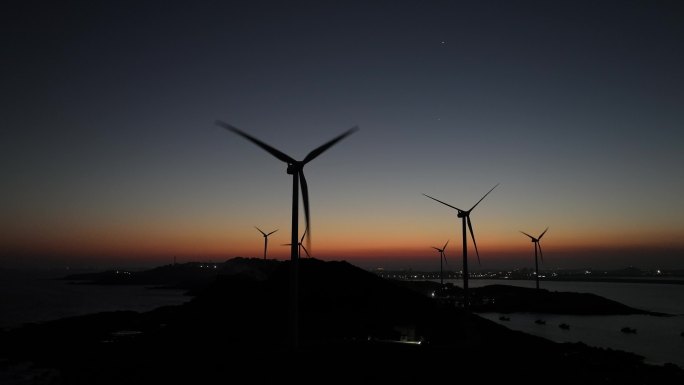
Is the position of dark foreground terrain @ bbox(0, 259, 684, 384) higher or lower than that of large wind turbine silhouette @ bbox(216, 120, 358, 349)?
lower

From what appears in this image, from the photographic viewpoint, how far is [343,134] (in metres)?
35.3

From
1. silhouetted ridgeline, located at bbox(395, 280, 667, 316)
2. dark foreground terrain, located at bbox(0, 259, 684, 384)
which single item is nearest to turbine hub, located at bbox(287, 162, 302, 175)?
dark foreground terrain, located at bbox(0, 259, 684, 384)

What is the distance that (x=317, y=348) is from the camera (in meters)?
44.0

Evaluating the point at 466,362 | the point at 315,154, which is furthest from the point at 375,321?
the point at 315,154

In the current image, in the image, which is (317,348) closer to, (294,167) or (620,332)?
(294,167)

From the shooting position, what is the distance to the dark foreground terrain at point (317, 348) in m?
40.2

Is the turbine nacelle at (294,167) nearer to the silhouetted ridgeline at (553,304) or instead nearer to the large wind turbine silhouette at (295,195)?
the large wind turbine silhouette at (295,195)

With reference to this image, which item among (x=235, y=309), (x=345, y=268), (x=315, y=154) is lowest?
(x=235, y=309)

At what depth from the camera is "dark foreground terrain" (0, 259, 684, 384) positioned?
132 feet

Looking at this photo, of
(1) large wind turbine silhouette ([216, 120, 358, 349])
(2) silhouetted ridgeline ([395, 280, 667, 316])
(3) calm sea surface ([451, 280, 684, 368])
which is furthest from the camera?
(2) silhouetted ridgeline ([395, 280, 667, 316])

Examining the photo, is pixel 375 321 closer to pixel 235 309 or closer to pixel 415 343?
pixel 415 343

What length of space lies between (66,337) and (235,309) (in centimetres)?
3952

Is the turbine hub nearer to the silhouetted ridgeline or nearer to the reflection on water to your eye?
the reflection on water

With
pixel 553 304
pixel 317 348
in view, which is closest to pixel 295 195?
pixel 317 348
